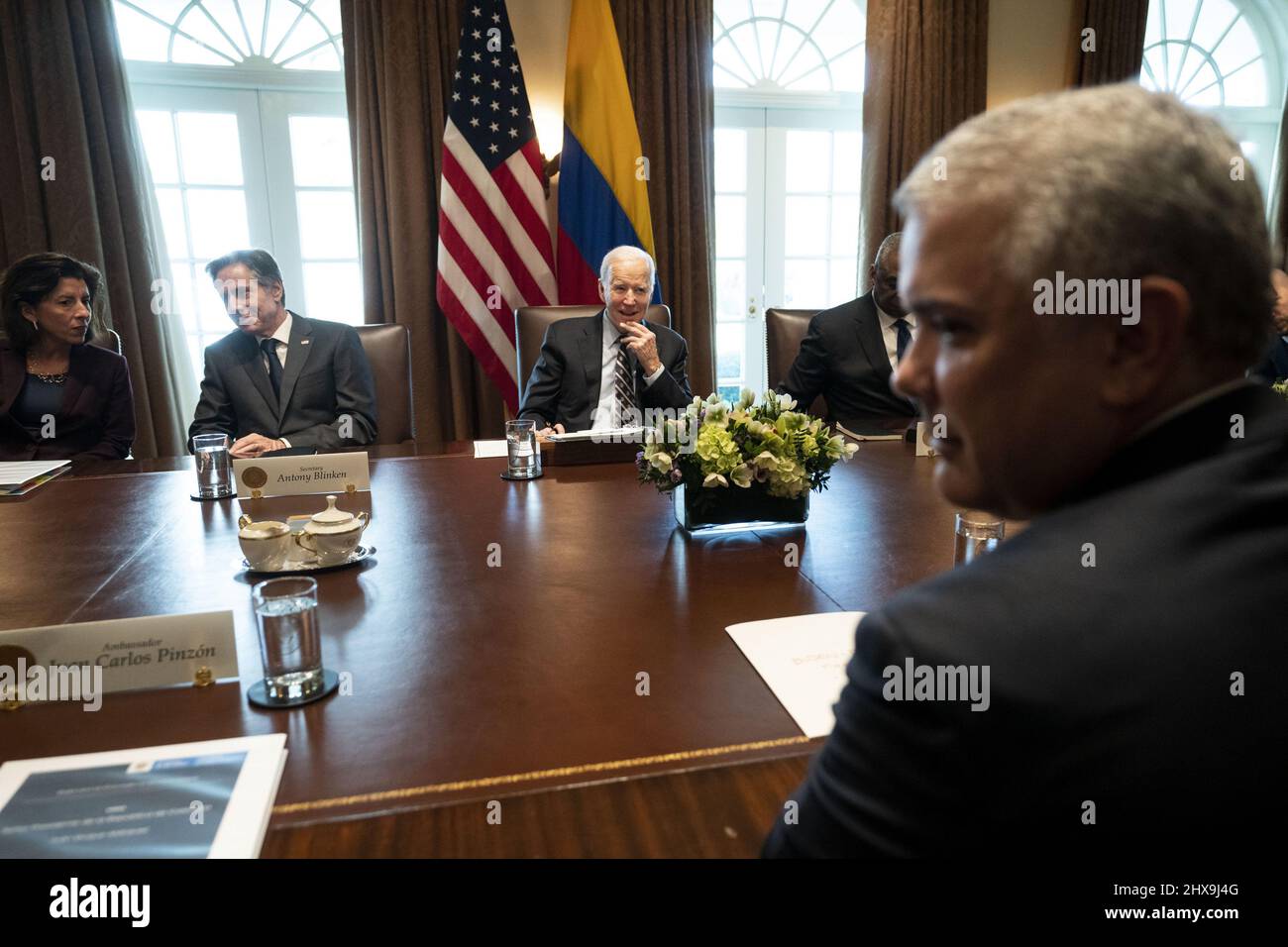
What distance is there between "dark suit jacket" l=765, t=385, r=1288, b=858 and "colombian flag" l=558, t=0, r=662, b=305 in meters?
3.74

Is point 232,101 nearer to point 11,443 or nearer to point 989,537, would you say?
point 11,443

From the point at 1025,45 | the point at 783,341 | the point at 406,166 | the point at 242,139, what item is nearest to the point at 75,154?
the point at 242,139

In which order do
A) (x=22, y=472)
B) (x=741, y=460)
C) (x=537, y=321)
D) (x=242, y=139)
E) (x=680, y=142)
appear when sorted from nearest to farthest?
1. (x=741, y=460)
2. (x=22, y=472)
3. (x=537, y=321)
4. (x=242, y=139)
5. (x=680, y=142)

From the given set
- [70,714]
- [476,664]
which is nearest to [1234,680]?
[476,664]

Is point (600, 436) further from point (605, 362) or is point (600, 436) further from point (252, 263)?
point (252, 263)

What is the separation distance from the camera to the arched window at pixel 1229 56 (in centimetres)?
509

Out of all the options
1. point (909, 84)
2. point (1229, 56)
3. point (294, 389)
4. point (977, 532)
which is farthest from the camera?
point (1229, 56)

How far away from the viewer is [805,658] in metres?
1.02

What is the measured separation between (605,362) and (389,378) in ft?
2.57

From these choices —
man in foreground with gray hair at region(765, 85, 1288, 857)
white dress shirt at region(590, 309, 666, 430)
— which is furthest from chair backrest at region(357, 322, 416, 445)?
man in foreground with gray hair at region(765, 85, 1288, 857)

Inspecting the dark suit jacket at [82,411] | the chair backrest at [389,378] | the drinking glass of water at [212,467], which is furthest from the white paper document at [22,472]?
the chair backrest at [389,378]
